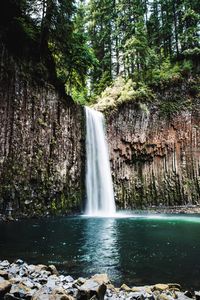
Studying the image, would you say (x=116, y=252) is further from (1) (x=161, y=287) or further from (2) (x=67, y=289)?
(2) (x=67, y=289)

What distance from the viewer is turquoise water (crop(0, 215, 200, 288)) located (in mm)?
7430

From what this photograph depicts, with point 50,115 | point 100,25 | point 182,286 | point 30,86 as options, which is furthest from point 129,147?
point 182,286

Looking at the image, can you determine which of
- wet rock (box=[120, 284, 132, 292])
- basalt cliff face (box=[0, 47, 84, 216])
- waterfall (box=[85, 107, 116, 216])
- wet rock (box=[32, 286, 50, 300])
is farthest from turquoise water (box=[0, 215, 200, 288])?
waterfall (box=[85, 107, 116, 216])

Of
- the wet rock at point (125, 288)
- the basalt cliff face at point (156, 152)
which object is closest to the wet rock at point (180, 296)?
the wet rock at point (125, 288)

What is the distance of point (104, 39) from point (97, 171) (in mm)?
20528

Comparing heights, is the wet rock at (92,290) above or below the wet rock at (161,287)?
above

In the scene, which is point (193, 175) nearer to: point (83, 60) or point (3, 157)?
point (83, 60)

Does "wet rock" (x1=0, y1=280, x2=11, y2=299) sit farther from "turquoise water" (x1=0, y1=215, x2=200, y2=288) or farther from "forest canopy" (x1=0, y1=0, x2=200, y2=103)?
"forest canopy" (x1=0, y1=0, x2=200, y2=103)

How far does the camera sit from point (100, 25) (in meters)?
41.2

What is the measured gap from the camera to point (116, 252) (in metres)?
9.79

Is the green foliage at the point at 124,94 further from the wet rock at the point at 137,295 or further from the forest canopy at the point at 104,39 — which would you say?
the wet rock at the point at 137,295

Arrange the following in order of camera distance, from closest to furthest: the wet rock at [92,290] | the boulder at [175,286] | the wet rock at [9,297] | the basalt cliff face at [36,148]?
1. the wet rock at [9,297]
2. the wet rock at [92,290]
3. the boulder at [175,286]
4. the basalt cliff face at [36,148]

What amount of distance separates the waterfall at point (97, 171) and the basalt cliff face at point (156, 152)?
1.19m

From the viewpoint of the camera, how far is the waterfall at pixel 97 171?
25.8 metres
